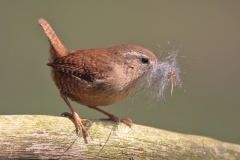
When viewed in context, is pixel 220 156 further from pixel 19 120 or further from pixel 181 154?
pixel 19 120

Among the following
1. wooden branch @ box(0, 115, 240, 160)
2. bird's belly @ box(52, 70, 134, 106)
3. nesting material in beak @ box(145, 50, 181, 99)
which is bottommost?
wooden branch @ box(0, 115, 240, 160)

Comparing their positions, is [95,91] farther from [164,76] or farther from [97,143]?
[97,143]

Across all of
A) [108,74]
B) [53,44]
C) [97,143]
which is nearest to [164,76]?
[108,74]

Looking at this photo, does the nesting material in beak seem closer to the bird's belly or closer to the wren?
the wren

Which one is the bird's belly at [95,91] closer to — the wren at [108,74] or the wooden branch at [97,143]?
the wren at [108,74]

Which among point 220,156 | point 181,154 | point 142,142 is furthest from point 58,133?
point 220,156

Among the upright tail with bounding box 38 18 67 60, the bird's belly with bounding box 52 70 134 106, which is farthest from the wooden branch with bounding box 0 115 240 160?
the upright tail with bounding box 38 18 67 60
